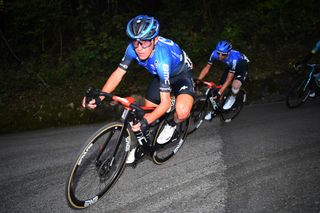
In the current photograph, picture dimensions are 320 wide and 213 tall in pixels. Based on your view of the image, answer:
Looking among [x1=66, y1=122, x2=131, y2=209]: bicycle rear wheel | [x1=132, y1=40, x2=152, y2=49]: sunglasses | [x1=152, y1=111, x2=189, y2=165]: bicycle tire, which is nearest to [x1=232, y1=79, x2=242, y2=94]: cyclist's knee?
[x1=152, y1=111, x2=189, y2=165]: bicycle tire

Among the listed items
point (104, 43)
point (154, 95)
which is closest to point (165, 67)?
point (154, 95)

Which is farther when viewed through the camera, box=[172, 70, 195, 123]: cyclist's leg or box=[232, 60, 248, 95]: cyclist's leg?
box=[232, 60, 248, 95]: cyclist's leg

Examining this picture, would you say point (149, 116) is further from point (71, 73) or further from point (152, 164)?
point (71, 73)

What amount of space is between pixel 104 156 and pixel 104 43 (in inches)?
237

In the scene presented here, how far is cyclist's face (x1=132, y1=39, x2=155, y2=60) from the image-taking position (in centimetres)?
340

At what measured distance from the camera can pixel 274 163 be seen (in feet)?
13.9

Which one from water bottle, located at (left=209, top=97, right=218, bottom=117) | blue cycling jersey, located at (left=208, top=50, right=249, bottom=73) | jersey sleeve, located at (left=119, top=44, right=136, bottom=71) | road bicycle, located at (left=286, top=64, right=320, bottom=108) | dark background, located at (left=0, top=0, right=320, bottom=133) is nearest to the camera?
jersey sleeve, located at (left=119, top=44, right=136, bottom=71)

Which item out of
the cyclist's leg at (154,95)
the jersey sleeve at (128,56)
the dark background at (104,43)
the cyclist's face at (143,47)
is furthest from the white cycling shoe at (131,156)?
the dark background at (104,43)

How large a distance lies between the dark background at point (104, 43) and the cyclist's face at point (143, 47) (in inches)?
138

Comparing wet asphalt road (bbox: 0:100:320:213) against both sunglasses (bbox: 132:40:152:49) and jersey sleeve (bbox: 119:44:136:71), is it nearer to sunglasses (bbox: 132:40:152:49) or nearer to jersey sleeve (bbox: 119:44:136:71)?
jersey sleeve (bbox: 119:44:136:71)

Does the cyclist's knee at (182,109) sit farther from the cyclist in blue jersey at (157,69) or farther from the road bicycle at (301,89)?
the road bicycle at (301,89)

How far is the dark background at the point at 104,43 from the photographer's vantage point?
23.8 ft

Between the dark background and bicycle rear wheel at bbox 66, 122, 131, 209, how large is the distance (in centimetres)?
317

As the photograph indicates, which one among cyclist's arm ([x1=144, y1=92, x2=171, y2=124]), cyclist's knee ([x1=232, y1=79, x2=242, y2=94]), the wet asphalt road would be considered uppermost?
cyclist's arm ([x1=144, y1=92, x2=171, y2=124])
